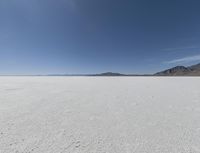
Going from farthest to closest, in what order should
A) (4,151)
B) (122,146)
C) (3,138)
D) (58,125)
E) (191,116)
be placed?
(191,116), (58,125), (3,138), (122,146), (4,151)

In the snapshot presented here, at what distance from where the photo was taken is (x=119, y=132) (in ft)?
7.25

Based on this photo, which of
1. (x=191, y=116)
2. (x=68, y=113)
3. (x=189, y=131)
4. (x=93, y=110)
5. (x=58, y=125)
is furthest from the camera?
(x=93, y=110)

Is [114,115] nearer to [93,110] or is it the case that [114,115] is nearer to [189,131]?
[93,110]

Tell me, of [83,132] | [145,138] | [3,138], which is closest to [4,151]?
[3,138]

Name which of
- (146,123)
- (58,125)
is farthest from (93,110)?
(146,123)

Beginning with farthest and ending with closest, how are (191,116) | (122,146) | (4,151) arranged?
1. (191,116)
2. (122,146)
3. (4,151)

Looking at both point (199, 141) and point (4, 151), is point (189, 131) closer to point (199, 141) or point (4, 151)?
point (199, 141)

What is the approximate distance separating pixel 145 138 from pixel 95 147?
2.57ft

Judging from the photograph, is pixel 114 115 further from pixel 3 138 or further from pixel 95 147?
pixel 3 138

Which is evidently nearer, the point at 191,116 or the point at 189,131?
the point at 189,131

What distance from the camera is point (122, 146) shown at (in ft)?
5.91

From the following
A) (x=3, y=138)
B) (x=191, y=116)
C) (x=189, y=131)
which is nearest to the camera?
(x=3, y=138)

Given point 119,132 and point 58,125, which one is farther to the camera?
point 58,125

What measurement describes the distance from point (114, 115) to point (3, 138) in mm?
A: 2073
